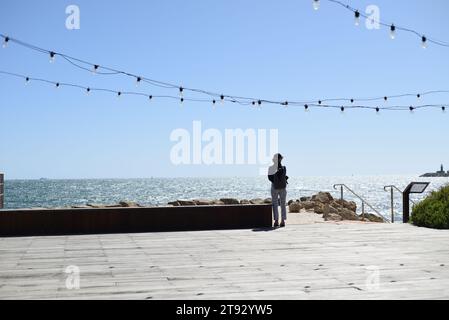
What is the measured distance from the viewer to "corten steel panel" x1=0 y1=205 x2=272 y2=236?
10.8 meters

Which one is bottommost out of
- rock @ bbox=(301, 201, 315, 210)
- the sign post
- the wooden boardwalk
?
rock @ bbox=(301, 201, 315, 210)

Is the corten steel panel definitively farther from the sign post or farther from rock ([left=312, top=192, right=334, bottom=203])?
rock ([left=312, top=192, right=334, bottom=203])

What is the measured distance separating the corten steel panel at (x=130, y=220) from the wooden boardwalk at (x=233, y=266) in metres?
0.96

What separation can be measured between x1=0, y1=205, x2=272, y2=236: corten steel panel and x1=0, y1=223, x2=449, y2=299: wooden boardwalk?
961mm

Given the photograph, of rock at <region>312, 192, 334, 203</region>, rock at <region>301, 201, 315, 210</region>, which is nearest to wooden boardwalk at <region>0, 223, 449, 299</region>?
rock at <region>301, 201, 315, 210</region>

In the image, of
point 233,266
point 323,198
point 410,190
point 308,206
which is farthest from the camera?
point 323,198

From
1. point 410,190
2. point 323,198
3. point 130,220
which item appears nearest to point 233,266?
point 130,220

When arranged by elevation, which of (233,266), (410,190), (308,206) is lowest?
(308,206)

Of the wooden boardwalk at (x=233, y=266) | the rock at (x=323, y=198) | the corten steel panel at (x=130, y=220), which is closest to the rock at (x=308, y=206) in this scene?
the rock at (x=323, y=198)

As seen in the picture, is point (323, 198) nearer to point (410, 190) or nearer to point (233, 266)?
point (410, 190)

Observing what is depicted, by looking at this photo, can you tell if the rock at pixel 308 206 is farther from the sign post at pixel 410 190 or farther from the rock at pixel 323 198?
the sign post at pixel 410 190

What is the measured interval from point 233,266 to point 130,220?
5.38 m

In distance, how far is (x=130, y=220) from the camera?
37.3ft

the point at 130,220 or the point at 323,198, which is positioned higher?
the point at 130,220
